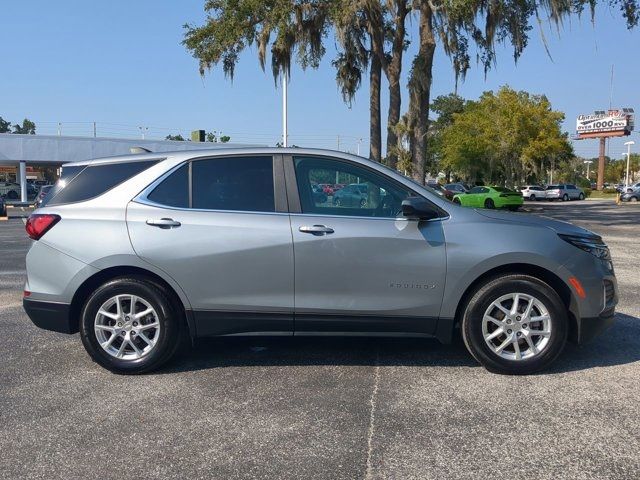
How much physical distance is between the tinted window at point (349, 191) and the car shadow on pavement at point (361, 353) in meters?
1.29

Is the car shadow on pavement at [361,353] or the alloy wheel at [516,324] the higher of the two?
the alloy wheel at [516,324]

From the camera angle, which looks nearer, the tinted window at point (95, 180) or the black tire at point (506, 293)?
the black tire at point (506, 293)

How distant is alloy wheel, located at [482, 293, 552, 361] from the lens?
15.1 feet

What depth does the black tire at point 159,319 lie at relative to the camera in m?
4.62

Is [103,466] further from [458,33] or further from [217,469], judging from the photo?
[458,33]

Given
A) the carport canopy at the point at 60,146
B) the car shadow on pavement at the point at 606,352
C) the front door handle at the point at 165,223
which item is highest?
the carport canopy at the point at 60,146

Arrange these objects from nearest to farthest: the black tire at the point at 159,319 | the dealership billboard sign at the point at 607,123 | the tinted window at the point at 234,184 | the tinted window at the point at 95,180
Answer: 1. the black tire at the point at 159,319
2. the tinted window at the point at 234,184
3. the tinted window at the point at 95,180
4. the dealership billboard sign at the point at 607,123

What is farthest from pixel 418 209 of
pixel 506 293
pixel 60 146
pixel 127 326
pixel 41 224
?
pixel 60 146

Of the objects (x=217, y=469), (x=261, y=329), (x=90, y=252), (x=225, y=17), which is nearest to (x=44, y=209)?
(x=90, y=252)

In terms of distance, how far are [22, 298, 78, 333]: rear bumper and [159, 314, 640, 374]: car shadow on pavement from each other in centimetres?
88

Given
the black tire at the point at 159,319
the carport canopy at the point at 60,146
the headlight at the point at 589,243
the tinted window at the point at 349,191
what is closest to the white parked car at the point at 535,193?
the carport canopy at the point at 60,146

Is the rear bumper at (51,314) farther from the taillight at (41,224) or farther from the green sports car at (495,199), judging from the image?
the green sports car at (495,199)

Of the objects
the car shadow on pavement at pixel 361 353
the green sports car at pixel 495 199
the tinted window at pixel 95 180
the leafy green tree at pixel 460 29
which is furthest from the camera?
the green sports car at pixel 495 199

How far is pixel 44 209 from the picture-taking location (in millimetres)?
4855
